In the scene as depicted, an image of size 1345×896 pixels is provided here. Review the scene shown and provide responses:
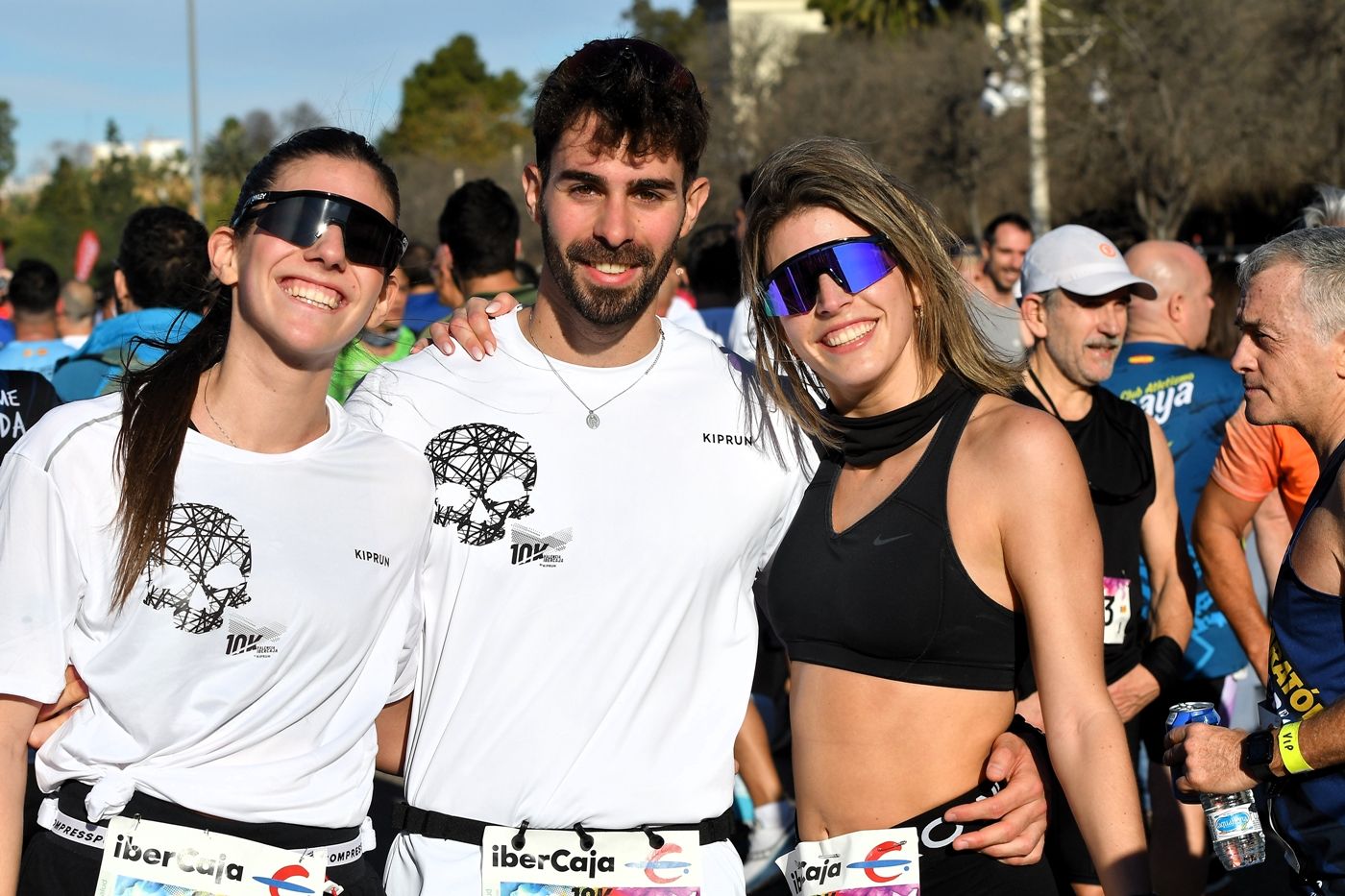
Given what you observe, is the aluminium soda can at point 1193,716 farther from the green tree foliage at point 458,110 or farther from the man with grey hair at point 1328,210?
the green tree foliage at point 458,110

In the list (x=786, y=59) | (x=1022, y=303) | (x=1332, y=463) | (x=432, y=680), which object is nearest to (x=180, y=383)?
(x=432, y=680)

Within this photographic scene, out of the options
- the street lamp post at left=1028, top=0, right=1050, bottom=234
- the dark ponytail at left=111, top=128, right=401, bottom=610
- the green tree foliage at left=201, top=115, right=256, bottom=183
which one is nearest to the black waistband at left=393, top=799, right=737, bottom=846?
the dark ponytail at left=111, top=128, right=401, bottom=610

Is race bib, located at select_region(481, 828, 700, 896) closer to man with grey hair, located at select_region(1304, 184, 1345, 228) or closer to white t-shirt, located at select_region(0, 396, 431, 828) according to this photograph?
white t-shirt, located at select_region(0, 396, 431, 828)

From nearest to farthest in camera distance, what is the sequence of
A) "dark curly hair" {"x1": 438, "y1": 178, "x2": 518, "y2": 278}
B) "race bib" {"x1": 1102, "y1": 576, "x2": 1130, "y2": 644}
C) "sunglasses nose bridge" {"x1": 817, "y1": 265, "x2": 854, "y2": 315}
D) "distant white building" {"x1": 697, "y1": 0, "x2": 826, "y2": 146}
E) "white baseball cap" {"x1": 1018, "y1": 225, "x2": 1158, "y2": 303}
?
1. "sunglasses nose bridge" {"x1": 817, "y1": 265, "x2": 854, "y2": 315}
2. "race bib" {"x1": 1102, "y1": 576, "x2": 1130, "y2": 644}
3. "white baseball cap" {"x1": 1018, "y1": 225, "x2": 1158, "y2": 303}
4. "dark curly hair" {"x1": 438, "y1": 178, "x2": 518, "y2": 278}
5. "distant white building" {"x1": 697, "y1": 0, "x2": 826, "y2": 146}

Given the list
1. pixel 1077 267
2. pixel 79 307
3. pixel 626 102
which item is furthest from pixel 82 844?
pixel 79 307

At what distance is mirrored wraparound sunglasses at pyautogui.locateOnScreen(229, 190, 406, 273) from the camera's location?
2717mm

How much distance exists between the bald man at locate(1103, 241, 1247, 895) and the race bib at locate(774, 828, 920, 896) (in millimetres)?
2762

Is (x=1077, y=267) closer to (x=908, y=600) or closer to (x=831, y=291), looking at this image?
(x=831, y=291)

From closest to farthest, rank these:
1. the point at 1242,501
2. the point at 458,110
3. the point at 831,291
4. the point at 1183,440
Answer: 1. the point at 831,291
2. the point at 1242,501
3. the point at 1183,440
4. the point at 458,110

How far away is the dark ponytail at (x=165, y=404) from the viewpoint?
2441 mm

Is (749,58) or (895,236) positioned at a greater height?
(749,58)

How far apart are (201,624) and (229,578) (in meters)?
0.09

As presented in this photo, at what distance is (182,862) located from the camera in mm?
2467

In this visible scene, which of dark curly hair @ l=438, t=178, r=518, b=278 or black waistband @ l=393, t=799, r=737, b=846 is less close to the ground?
dark curly hair @ l=438, t=178, r=518, b=278
